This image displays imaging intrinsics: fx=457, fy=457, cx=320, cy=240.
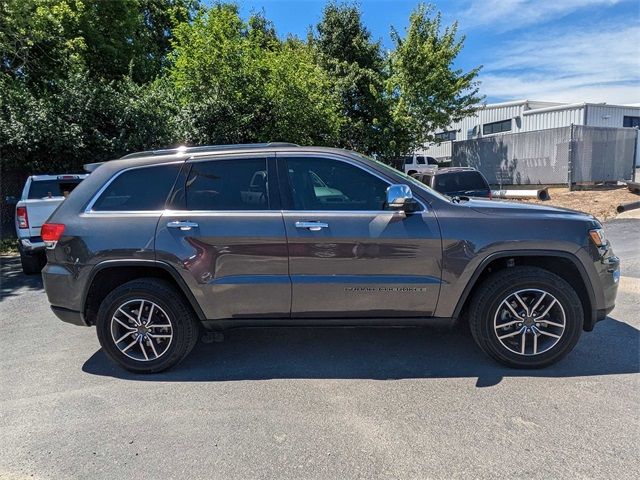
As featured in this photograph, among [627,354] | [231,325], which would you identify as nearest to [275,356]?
[231,325]

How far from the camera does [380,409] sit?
3.29 meters

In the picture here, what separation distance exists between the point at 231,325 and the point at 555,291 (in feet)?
8.82

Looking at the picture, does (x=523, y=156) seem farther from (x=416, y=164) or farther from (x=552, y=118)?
(x=552, y=118)

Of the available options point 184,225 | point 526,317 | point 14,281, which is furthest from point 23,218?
point 526,317

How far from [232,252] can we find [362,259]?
106cm

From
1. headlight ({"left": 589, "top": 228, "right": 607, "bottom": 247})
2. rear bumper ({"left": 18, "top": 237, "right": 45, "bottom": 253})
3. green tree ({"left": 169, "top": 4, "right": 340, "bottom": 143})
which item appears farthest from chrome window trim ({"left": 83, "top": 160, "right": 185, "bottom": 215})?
green tree ({"left": 169, "top": 4, "right": 340, "bottom": 143})

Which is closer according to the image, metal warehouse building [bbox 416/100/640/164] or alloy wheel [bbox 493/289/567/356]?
alloy wheel [bbox 493/289/567/356]

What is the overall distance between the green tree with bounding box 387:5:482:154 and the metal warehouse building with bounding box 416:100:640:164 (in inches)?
92.6

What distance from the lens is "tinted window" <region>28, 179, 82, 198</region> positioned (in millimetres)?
8492

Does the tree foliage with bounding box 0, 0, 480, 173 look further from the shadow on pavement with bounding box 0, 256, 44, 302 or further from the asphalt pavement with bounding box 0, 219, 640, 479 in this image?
the asphalt pavement with bounding box 0, 219, 640, 479

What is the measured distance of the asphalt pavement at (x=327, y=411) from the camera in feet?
8.92

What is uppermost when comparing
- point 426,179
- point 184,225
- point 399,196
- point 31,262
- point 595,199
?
point 399,196

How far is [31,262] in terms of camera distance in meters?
8.23

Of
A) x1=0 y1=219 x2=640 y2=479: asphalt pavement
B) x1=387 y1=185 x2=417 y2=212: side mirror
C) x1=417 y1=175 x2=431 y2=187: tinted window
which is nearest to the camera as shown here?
x1=0 y1=219 x2=640 y2=479: asphalt pavement
